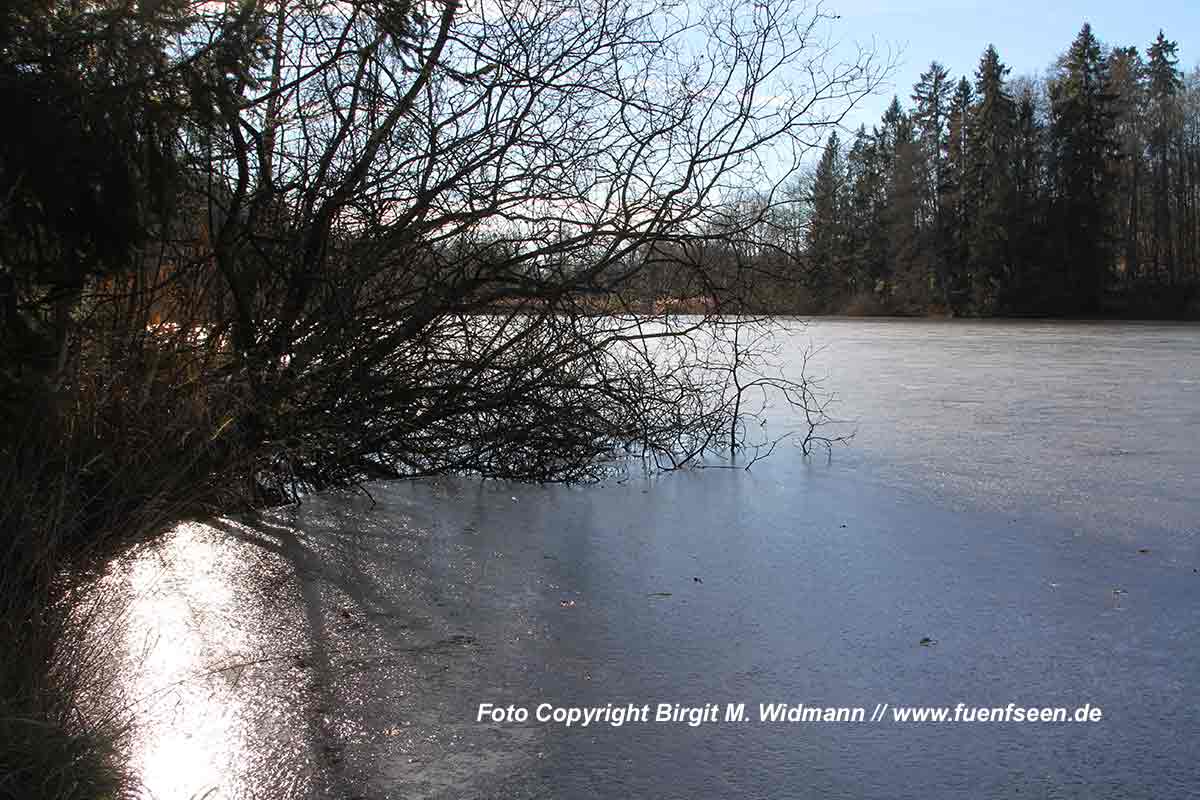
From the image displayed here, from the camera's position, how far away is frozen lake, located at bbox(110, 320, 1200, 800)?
2.46m

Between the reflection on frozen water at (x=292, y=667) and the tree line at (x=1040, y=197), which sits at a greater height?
the tree line at (x=1040, y=197)

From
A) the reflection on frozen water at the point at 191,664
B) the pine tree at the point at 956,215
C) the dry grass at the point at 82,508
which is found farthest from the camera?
the pine tree at the point at 956,215

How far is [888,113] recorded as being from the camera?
45688 millimetres

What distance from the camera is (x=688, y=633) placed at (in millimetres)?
3357

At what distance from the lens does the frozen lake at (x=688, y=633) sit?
8.06 feet

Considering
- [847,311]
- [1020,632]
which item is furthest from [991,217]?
[1020,632]

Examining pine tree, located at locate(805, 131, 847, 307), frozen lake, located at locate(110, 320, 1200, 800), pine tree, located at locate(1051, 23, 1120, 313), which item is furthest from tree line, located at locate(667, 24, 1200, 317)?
frozen lake, located at locate(110, 320, 1200, 800)

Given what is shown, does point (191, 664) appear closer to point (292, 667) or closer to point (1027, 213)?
point (292, 667)

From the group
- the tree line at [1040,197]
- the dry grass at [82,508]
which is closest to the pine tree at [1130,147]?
the tree line at [1040,197]

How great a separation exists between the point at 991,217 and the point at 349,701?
117 ft

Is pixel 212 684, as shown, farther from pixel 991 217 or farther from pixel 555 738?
pixel 991 217

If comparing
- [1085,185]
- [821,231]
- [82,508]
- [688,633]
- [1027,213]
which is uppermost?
[1085,185]

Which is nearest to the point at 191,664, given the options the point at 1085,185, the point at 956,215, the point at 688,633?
the point at 688,633

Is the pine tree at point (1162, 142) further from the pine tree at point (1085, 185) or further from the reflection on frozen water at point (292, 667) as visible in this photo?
the reflection on frozen water at point (292, 667)
